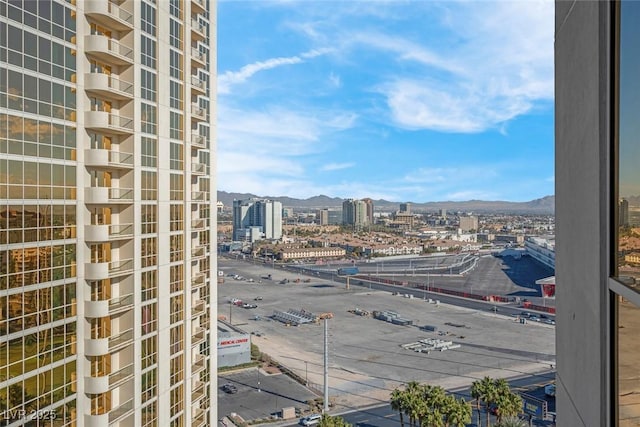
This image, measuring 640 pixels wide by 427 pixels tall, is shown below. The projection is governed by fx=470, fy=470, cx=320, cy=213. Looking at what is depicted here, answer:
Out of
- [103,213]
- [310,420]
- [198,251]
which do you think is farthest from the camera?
[310,420]

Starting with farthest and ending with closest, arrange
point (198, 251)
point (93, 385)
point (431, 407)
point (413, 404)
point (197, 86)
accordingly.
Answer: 1. point (431, 407)
2. point (413, 404)
3. point (198, 251)
4. point (197, 86)
5. point (93, 385)

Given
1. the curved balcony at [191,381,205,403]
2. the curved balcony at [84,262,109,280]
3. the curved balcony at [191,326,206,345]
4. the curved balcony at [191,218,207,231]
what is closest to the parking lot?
the curved balcony at [191,381,205,403]

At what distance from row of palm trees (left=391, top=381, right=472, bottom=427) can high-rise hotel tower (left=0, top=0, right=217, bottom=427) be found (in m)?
11.6

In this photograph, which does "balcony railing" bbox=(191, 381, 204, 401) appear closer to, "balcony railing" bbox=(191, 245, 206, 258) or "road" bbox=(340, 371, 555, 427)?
"balcony railing" bbox=(191, 245, 206, 258)

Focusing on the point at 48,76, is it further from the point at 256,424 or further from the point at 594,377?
the point at 256,424

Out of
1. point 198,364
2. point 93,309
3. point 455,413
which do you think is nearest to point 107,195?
point 93,309

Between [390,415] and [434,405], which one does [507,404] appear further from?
[390,415]

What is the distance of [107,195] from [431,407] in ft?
60.6

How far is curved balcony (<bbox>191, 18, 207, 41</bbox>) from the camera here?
12.7 m

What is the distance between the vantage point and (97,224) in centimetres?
984

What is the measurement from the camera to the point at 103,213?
10039mm

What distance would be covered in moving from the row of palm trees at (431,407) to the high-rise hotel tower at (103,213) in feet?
38.0

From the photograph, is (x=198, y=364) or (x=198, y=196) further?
(x=198, y=196)

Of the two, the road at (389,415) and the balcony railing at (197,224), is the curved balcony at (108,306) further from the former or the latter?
the road at (389,415)
